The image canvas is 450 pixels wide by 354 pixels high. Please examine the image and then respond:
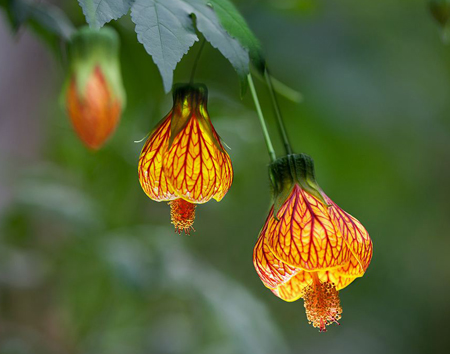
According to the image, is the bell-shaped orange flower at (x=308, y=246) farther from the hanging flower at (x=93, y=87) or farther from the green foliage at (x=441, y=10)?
the green foliage at (x=441, y=10)

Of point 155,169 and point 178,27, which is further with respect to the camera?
point 155,169

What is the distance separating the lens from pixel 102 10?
2.04 feet

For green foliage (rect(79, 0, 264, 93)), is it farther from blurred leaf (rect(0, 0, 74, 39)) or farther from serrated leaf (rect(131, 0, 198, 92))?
blurred leaf (rect(0, 0, 74, 39))

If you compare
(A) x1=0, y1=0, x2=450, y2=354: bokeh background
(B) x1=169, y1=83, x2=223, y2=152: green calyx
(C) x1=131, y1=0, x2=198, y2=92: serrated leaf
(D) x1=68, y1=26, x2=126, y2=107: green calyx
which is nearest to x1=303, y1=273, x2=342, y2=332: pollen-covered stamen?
(B) x1=169, y1=83, x2=223, y2=152: green calyx

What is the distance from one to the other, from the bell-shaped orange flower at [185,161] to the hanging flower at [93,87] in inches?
8.5

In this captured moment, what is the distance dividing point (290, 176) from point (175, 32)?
0.90ft

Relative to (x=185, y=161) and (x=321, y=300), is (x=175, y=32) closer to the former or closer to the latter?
(x=185, y=161)

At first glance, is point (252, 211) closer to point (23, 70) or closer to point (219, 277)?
point (219, 277)

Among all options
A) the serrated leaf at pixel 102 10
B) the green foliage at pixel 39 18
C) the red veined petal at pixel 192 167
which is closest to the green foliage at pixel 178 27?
the serrated leaf at pixel 102 10

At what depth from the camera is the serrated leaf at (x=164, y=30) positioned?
0.61m

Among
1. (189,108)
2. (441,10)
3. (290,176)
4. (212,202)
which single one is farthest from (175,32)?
(212,202)

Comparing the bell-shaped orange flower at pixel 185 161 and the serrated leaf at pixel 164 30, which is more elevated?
the serrated leaf at pixel 164 30

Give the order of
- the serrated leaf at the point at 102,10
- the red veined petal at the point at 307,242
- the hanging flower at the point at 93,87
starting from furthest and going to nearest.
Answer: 1. the hanging flower at the point at 93,87
2. the red veined petal at the point at 307,242
3. the serrated leaf at the point at 102,10

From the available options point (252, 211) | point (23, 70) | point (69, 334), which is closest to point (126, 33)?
point (23, 70)
